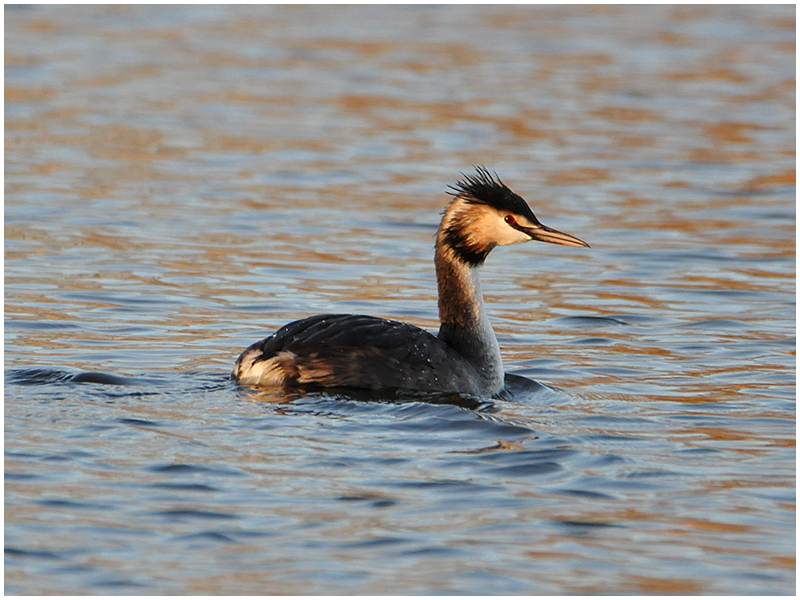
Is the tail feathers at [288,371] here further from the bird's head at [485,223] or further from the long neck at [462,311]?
the bird's head at [485,223]

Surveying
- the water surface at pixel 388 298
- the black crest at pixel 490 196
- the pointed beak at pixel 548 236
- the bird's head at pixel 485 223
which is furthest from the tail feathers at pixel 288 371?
the pointed beak at pixel 548 236

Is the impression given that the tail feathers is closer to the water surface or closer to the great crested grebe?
the great crested grebe

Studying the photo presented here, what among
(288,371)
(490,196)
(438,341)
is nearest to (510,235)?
(490,196)

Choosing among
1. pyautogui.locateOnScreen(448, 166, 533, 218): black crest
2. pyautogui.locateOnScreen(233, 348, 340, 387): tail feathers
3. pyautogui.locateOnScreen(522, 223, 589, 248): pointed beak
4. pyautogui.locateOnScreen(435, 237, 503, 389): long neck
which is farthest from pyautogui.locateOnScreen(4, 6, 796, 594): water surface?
pyautogui.locateOnScreen(448, 166, 533, 218): black crest

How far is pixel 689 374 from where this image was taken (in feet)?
31.9

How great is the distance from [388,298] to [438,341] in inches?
119

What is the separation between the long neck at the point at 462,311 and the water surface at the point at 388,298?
462 mm

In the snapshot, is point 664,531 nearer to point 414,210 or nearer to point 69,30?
point 414,210

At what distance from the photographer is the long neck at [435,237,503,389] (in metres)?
9.12

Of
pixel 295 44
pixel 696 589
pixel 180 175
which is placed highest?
pixel 295 44

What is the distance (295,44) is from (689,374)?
53.4ft

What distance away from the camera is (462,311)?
927cm

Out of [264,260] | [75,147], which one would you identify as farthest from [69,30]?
[264,260]

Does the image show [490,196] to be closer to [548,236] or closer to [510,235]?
[510,235]
